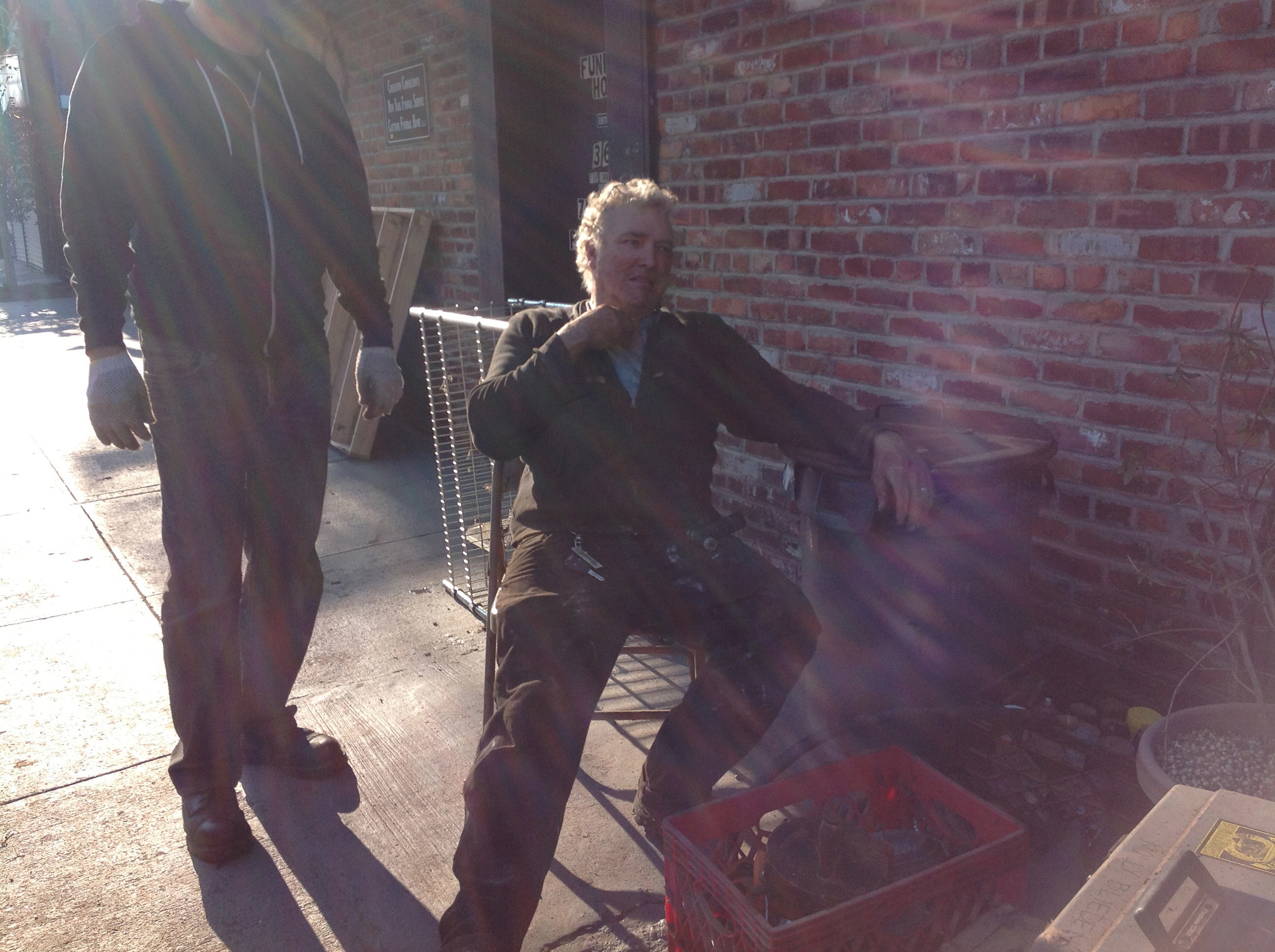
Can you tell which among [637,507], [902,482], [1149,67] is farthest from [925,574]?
[1149,67]

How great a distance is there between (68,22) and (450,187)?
638 inches

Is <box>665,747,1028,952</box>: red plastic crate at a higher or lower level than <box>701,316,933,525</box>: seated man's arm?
lower

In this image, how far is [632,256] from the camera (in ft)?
8.48

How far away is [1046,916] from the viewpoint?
2303mm

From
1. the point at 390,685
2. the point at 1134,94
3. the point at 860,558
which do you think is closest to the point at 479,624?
the point at 390,685

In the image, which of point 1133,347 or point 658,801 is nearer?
point 658,801

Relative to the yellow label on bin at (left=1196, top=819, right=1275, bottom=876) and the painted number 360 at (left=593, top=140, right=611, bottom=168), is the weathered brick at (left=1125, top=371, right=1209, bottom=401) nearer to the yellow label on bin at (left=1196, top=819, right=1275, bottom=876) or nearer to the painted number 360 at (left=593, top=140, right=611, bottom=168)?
the yellow label on bin at (left=1196, top=819, right=1275, bottom=876)

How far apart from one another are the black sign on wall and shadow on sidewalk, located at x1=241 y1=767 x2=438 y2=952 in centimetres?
468

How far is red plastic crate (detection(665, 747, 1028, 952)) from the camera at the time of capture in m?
1.71

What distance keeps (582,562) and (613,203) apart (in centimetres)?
96

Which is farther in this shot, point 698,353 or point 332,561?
point 332,561

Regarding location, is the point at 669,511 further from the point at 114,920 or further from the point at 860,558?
the point at 114,920

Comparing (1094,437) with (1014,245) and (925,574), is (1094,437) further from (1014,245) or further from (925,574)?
(925,574)

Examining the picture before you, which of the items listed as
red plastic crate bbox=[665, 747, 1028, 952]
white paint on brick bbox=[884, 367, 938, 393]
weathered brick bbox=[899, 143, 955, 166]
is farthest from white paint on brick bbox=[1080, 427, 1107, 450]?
red plastic crate bbox=[665, 747, 1028, 952]
